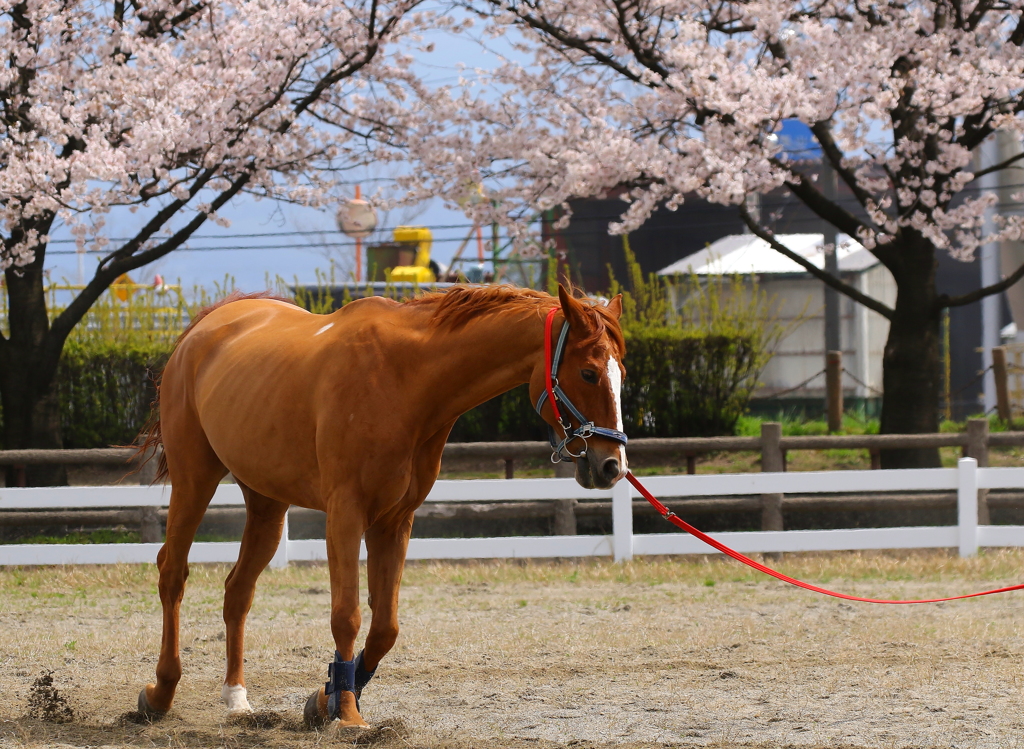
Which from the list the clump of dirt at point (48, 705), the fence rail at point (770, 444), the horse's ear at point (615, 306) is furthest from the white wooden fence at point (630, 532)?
the horse's ear at point (615, 306)

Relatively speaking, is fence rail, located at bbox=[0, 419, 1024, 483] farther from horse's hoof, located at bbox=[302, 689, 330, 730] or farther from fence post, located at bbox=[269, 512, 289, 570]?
horse's hoof, located at bbox=[302, 689, 330, 730]

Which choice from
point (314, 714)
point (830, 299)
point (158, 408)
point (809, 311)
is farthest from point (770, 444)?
point (809, 311)

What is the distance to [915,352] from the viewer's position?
11.1 meters

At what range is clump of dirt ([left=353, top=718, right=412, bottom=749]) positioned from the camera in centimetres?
365

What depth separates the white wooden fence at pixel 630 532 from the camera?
8.52m

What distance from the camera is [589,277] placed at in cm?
2292

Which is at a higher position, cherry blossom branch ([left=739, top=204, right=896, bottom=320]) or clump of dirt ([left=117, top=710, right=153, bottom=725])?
cherry blossom branch ([left=739, top=204, right=896, bottom=320])

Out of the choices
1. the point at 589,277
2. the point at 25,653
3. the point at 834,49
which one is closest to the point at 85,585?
the point at 25,653

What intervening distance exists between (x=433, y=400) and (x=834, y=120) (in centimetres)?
949

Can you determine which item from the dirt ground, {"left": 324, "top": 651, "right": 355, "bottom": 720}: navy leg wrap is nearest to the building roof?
the dirt ground

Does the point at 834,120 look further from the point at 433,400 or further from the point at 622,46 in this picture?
the point at 433,400

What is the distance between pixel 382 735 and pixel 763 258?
54.1 feet

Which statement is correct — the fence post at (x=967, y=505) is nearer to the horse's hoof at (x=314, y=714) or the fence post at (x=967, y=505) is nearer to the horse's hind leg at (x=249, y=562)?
the horse's hind leg at (x=249, y=562)

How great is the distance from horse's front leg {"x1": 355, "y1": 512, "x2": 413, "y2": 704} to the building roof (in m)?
14.2
